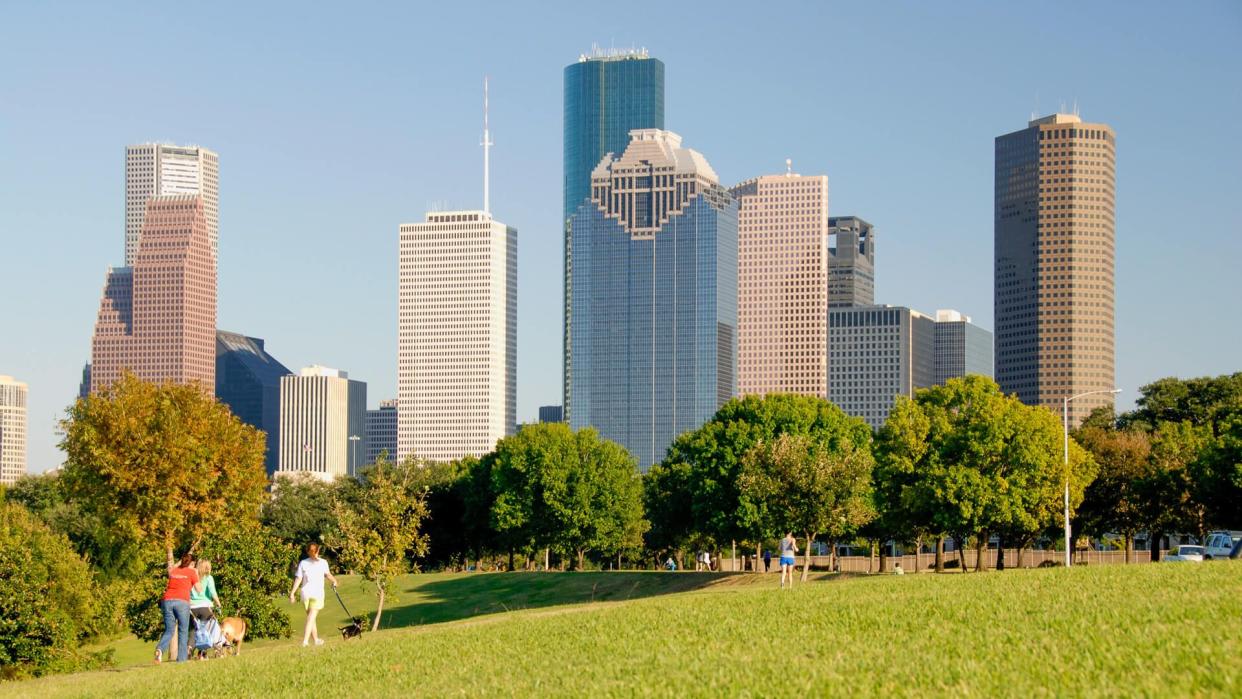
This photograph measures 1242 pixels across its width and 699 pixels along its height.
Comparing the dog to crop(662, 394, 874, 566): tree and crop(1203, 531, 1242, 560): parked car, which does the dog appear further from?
crop(662, 394, 874, 566): tree

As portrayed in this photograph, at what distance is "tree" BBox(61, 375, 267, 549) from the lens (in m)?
49.1


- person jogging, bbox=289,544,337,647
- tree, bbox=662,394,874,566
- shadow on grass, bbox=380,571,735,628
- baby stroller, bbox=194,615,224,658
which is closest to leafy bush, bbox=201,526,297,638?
baby stroller, bbox=194,615,224,658

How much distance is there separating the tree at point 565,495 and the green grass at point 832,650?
269 ft

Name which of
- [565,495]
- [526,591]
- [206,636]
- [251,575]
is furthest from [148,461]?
[565,495]

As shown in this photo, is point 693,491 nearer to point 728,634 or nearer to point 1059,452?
point 1059,452

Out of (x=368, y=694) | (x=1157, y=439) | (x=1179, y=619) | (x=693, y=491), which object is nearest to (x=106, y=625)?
(x=693, y=491)

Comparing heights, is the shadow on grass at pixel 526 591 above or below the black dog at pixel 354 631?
below

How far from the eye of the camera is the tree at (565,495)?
11850cm

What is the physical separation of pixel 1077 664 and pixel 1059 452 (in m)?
66.6

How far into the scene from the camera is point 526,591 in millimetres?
98812

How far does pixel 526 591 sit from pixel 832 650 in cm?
7819

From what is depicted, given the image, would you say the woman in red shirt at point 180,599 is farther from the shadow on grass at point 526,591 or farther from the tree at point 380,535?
the shadow on grass at point 526,591

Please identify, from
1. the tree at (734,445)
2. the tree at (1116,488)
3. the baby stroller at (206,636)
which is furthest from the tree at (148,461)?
the tree at (1116,488)

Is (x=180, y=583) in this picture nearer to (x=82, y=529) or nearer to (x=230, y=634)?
(x=230, y=634)
